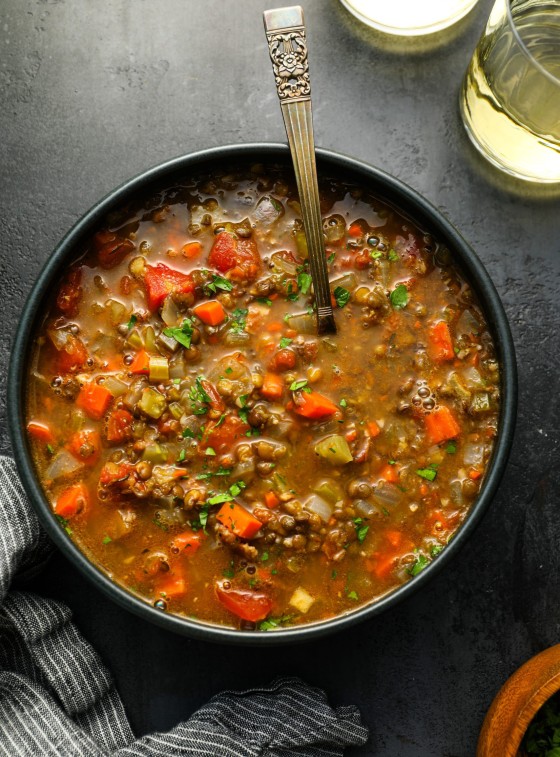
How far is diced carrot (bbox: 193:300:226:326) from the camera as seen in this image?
3.46 m

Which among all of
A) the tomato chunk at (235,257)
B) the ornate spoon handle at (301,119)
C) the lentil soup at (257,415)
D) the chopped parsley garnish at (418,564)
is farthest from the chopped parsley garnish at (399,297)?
→ the chopped parsley garnish at (418,564)

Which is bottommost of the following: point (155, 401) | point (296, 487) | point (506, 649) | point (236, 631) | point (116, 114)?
point (506, 649)

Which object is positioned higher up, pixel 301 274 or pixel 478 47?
pixel 478 47

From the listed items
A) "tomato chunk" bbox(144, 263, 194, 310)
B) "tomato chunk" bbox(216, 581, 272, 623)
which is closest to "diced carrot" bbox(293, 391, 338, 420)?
"tomato chunk" bbox(144, 263, 194, 310)

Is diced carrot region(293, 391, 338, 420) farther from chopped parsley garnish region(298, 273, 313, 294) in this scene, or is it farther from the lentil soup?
chopped parsley garnish region(298, 273, 313, 294)

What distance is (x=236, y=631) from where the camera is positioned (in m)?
3.27

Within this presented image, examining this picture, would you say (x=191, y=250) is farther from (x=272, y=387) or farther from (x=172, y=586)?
(x=172, y=586)

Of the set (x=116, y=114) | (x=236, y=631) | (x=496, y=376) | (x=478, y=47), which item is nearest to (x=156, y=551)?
(x=236, y=631)

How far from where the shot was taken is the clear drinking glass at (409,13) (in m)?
3.87

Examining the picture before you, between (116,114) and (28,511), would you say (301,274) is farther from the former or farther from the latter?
(28,511)

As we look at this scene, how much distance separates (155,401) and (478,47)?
2219mm

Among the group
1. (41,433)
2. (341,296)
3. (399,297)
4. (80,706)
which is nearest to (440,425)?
(399,297)

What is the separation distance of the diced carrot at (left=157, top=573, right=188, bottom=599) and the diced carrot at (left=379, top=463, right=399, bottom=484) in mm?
953

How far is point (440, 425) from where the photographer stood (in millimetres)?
3459
